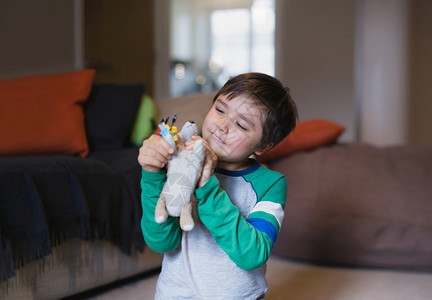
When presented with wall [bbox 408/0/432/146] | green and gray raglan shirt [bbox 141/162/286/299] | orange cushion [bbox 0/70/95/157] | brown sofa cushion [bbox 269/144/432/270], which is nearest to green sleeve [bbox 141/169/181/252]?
green and gray raglan shirt [bbox 141/162/286/299]

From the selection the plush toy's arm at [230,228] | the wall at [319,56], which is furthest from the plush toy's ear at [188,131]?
the wall at [319,56]

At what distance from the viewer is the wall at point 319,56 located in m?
4.38

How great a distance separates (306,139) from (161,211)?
1.54 meters

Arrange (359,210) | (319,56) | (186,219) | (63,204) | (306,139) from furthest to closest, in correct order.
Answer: (319,56)
(306,139)
(359,210)
(63,204)
(186,219)

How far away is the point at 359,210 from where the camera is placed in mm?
2029

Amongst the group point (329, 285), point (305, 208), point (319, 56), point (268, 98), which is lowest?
point (329, 285)

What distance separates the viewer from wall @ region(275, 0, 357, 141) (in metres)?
4.38

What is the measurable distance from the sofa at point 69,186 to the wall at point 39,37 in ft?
3.43

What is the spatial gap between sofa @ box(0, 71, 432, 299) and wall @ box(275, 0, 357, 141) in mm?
2121

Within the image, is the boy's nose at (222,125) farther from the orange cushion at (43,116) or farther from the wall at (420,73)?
the wall at (420,73)

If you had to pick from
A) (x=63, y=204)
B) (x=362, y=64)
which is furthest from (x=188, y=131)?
(x=362, y=64)

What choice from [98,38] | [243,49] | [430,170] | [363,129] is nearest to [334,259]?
[430,170]

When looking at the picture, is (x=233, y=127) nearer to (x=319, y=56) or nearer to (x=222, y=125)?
(x=222, y=125)

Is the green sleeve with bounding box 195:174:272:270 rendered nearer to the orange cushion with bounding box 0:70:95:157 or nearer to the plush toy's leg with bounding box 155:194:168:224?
the plush toy's leg with bounding box 155:194:168:224
